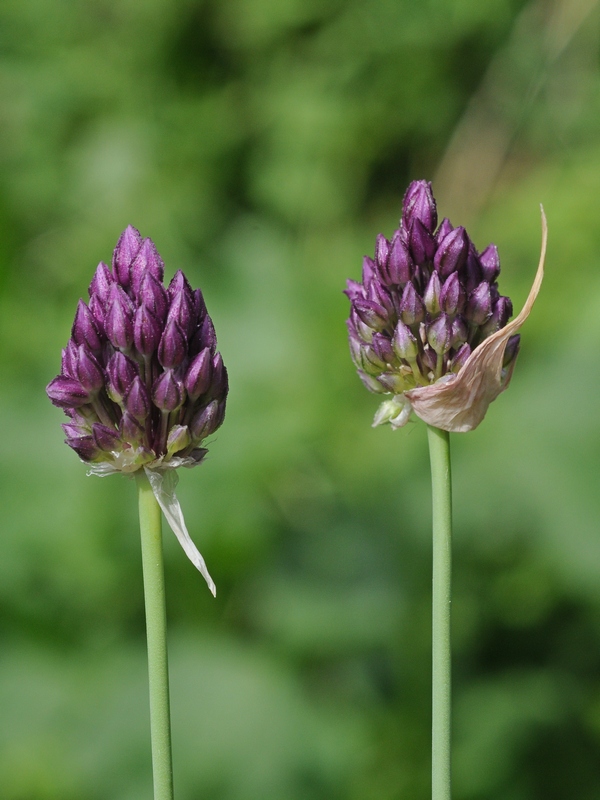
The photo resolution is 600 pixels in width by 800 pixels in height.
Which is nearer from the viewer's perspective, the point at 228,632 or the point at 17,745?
the point at 17,745

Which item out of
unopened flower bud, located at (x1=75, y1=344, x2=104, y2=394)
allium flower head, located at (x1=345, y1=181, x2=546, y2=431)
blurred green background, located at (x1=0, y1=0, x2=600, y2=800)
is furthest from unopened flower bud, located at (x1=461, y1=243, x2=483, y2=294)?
blurred green background, located at (x1=0, y1=0, x2=600, y2=800)

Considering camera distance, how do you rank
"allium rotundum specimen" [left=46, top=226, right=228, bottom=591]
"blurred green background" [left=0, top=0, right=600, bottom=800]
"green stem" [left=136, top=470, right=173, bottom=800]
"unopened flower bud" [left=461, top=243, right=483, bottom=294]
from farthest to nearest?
1. "blurred green background" [left=0, top=0, right=600, bottom=800]
2. "unopened flower bud" [left=461, top=243, right=483, bottom=294]
3. "allium rotundum specimen" [left=46, top=226, right=228, bottom=591]
4. "green stem" [left=136, top=470, right=173, bottom=800]

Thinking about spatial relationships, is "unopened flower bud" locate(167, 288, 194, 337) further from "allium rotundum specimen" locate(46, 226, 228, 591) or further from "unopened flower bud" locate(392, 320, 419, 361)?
"unopened flower bud" locate(392, 320, 419, 361)

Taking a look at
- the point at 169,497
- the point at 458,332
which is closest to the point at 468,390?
the point at 458,332

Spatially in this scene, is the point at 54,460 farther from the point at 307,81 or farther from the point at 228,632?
the point at 307,81

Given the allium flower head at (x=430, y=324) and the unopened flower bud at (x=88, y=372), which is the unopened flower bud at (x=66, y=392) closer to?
the unopened flower bud at (x=88, y=372)

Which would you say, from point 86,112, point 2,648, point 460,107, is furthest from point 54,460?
point 460,107
